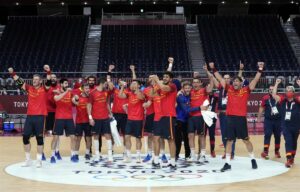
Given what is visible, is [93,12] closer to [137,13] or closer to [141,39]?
[137,13]

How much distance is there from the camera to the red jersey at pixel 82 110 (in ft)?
41.1

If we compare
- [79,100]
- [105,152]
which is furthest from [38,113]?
[105,152]

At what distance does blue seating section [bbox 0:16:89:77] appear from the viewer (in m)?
31.6

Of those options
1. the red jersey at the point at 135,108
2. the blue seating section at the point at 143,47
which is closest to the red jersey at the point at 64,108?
the red jersey at the point at 135,108

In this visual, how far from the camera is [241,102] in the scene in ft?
35.7

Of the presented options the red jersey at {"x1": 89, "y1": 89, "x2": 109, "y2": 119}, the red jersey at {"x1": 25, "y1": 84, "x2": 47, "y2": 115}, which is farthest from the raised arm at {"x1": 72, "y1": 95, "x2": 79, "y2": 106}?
the red jersey at {"x1": 25, "y1": 84, "x2": 47, "y2": 115}

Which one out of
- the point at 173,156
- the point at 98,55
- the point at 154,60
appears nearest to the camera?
the point at 173,156

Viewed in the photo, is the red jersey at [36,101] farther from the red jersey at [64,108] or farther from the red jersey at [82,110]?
the red jersey at [82,110]

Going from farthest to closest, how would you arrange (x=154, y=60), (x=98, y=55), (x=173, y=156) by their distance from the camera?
1. (x=98, y=55)
2. (x=154, y=60)
3. (x=173, y=156)

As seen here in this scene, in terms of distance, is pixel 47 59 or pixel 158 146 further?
pixel 47 59

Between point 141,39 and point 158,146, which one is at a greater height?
point 141,39

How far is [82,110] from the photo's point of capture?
1252 centimetres

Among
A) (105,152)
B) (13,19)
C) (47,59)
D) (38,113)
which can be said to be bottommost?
(105,152)

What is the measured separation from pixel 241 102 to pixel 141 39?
25065 mm
